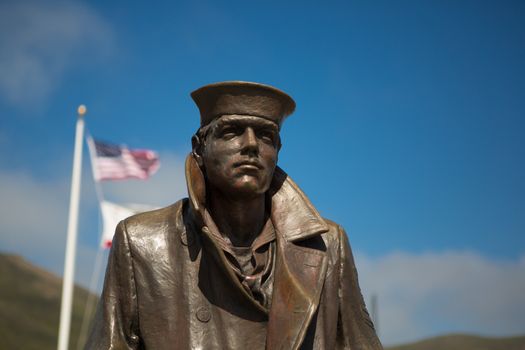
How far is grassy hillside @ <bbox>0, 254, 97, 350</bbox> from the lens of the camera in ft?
223

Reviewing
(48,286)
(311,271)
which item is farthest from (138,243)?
(48,286)

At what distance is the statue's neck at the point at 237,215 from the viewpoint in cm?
399

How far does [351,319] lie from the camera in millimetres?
4023

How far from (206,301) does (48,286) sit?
86.9 m

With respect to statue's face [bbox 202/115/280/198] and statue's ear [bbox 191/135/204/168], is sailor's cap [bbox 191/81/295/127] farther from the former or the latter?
statue's ear [bbox 191/135/204/168]

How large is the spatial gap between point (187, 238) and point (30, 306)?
3132 inches

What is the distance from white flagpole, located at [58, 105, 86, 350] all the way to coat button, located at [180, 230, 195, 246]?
13207 mm

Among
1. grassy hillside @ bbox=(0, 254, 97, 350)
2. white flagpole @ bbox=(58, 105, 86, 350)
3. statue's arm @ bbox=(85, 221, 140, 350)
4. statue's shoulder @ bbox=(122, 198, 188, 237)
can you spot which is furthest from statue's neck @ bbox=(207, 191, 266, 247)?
grassy hillside @ bbox=(0, 254, 97, 350)

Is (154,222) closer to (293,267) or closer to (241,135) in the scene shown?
(241,135)

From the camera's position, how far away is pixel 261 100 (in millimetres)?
3873

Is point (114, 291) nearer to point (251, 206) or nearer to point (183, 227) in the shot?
point (183, 227)

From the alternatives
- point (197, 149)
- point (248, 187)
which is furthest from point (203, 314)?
point (197, 149)

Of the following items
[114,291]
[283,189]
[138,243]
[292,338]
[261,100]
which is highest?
[261,100]

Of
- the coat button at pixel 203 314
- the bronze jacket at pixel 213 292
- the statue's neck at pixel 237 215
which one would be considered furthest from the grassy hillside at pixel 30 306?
the coat button at pixel 203 314
